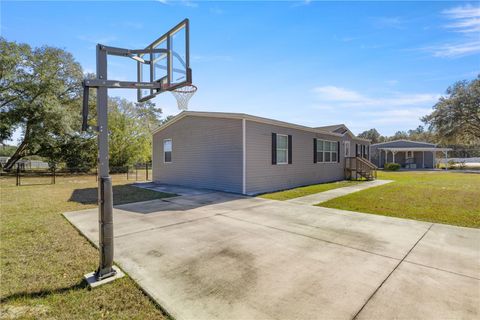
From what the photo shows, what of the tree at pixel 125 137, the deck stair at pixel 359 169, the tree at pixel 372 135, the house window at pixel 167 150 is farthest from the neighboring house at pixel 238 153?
the tree at pixel 372 135

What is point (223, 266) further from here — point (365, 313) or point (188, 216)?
point (188, 216)

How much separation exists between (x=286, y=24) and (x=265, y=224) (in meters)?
6.70

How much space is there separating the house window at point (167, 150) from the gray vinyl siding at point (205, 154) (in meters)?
0.23

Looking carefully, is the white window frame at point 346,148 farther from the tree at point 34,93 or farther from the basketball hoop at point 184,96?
the tree at point 34,93

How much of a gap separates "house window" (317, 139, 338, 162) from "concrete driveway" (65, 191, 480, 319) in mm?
8603

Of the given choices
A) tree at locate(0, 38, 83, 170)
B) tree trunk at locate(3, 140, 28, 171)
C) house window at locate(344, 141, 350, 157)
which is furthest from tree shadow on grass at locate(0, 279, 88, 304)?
tree trunk at locate(3, 140, 28, 171)

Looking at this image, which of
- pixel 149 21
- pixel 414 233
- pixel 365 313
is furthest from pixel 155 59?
pixel 414 233

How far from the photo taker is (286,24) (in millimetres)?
8008

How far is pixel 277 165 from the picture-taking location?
10852 millimetres

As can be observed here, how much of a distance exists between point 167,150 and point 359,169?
41.8ft

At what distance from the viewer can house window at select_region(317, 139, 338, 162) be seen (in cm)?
1405

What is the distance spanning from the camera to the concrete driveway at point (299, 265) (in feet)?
7.63

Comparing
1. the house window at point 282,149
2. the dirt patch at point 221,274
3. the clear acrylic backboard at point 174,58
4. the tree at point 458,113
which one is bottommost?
the dirt patch at point 221,274

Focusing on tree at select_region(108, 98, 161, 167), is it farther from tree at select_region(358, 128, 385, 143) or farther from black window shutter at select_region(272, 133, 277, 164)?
tree at select_region(358, 128, 385, 143)
